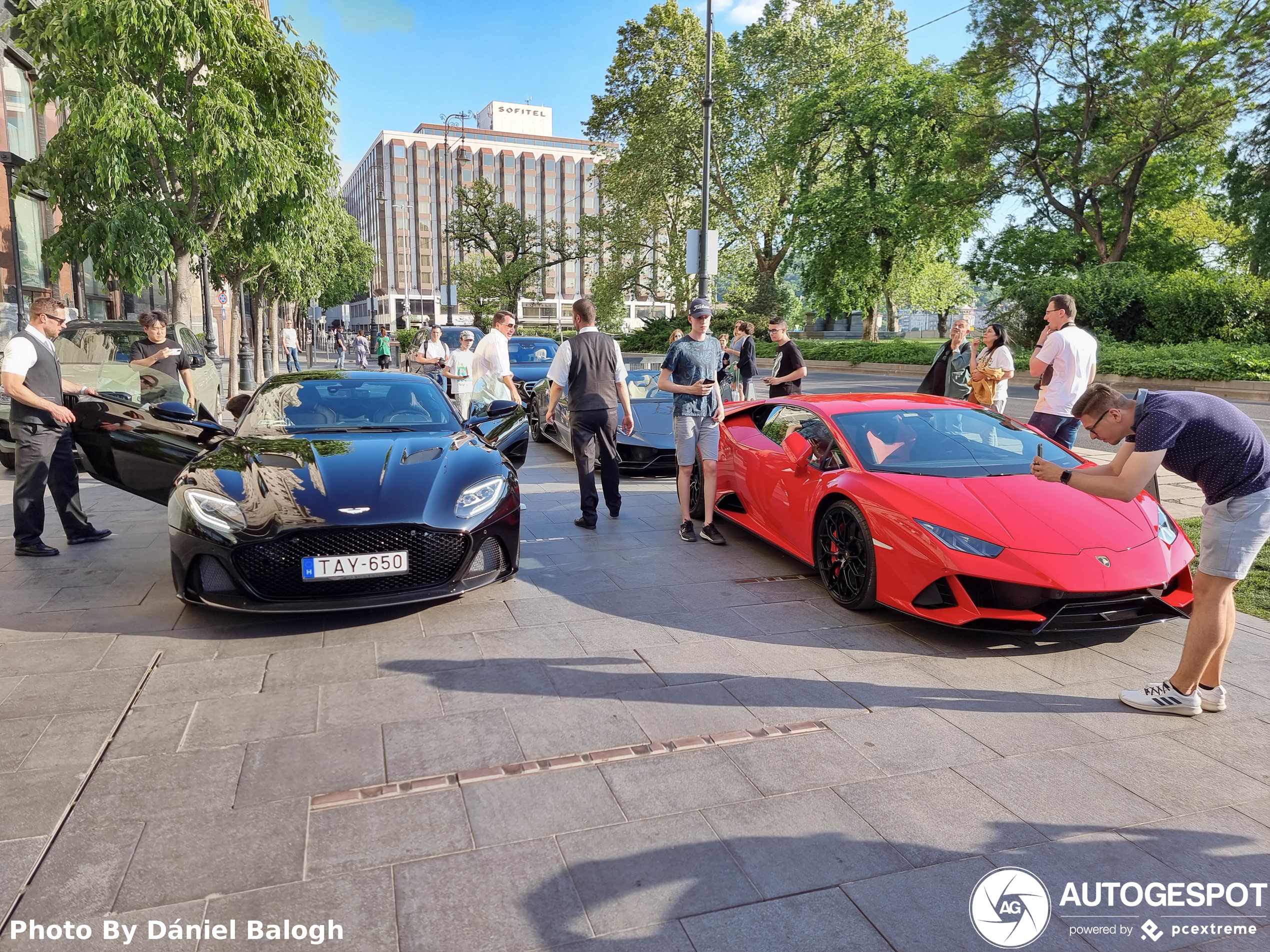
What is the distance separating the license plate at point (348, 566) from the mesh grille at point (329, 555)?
2 centimetres

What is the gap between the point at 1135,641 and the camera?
451 centimetres

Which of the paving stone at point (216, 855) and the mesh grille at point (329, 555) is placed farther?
the mesh grille at point (329, 555)

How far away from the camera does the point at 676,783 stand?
3.05 metres

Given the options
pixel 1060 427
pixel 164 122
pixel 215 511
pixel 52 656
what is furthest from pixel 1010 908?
pixel 164 122

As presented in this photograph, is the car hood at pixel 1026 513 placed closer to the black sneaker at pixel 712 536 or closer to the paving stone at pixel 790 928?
the black sneaker at pixel 712 536

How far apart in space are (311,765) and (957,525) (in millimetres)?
3275

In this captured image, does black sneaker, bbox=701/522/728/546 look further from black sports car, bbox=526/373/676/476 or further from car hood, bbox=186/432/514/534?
black sports car, bbox=526/373/676/476

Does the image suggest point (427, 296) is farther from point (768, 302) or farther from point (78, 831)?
point (78, 831)

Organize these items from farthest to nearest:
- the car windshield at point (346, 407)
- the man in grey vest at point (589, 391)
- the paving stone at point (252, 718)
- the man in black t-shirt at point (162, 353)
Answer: the man in black t-shirt at point (162, 353) → the man in grey vest at point (589, 391) → the car windshield at point (346, 407) → the paving stone at point (252, 718)

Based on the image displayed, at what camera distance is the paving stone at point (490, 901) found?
2246 mm

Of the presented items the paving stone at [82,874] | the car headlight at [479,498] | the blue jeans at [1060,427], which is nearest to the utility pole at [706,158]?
the blue jeans at [1060,427]

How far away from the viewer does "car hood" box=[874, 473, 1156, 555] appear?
4.30m

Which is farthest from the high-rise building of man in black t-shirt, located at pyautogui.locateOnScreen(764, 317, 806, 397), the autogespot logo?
the autogespot logo

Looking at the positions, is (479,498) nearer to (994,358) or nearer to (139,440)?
(139,440)
